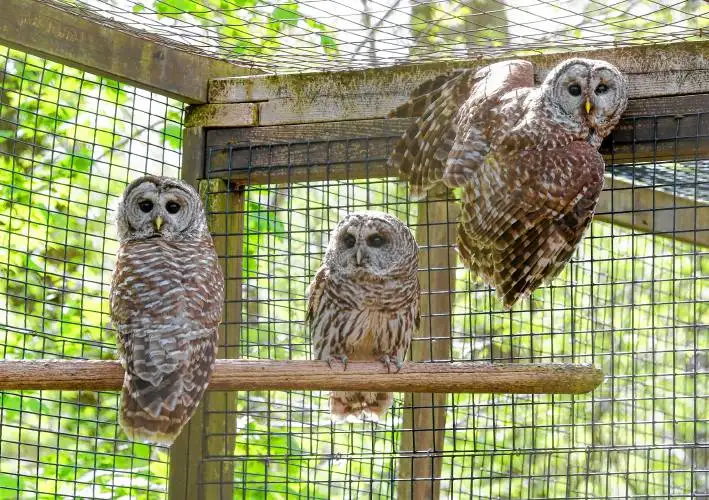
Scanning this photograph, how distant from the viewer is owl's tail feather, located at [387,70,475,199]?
4.42 meters

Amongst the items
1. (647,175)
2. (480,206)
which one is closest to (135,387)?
(480,206)

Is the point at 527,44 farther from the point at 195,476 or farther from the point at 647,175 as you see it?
the point at 195,476

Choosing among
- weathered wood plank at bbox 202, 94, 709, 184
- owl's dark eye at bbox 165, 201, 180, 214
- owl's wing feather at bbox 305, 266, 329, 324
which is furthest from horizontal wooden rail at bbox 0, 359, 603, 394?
weathered wood plank at bbox 202, 94, 709, 184

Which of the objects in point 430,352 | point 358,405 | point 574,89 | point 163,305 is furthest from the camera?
point 358,405

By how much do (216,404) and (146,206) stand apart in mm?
857

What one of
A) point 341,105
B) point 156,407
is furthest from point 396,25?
point 156,407

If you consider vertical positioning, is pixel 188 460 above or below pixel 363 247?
below

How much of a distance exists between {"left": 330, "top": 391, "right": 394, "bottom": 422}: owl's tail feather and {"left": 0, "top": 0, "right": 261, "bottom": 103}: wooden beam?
4.73 feet

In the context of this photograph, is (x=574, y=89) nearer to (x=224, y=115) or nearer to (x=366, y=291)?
(x=366, y=291)

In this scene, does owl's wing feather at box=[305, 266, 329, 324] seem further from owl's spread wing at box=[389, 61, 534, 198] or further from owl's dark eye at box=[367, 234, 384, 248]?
owl's spread wing at box=[389, 61, 534, 198]

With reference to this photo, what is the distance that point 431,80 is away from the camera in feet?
14.5

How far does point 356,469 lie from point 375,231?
3.40 metres

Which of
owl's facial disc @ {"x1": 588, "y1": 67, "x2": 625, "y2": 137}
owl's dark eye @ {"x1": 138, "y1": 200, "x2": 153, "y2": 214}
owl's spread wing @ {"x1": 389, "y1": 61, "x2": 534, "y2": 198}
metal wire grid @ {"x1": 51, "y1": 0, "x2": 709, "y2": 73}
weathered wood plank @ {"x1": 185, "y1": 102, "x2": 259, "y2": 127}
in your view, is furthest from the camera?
weathered wood plank @ {"x1": 185, "y1": 102, "x2": 259, "y2": 127}

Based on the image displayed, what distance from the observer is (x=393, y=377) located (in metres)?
3.75
